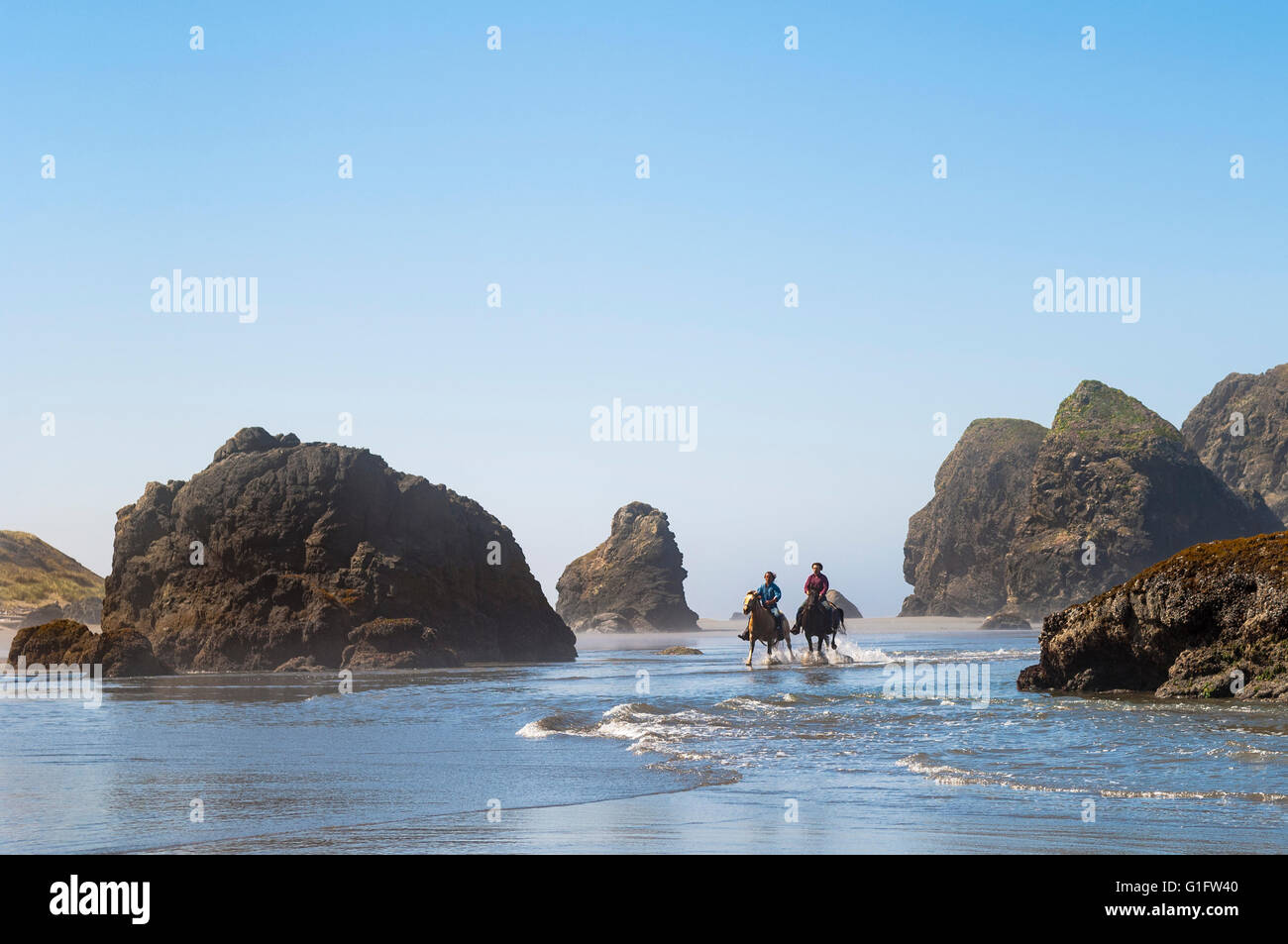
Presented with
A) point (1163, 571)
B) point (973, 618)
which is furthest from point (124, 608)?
point (973, 618)

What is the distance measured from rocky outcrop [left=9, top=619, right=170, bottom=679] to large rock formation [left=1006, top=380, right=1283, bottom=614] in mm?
109569

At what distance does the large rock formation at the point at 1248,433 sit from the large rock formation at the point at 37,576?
146571mm

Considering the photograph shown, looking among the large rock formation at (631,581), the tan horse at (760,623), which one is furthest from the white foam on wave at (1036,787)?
the large rock formation at (631,581)

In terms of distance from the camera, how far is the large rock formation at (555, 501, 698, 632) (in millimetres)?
134500

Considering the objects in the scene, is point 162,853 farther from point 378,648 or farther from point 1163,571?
point 378,648

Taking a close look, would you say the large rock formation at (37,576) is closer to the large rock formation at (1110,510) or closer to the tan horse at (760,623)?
the tan horse at (760,623)

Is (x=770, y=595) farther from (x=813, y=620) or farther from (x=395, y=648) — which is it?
(x=395, y=648)

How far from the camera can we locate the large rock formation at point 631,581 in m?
134

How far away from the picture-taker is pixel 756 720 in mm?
19000

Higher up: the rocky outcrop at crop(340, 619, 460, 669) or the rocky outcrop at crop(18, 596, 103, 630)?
the rocky outcrop at crop(340, 619, 460, 669)
